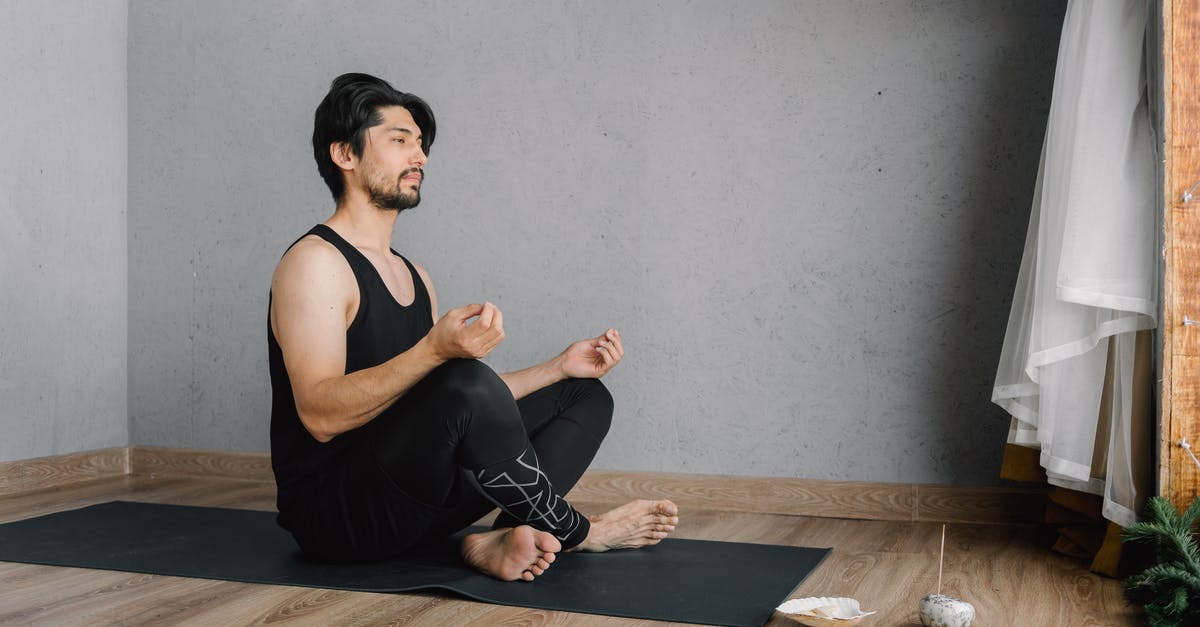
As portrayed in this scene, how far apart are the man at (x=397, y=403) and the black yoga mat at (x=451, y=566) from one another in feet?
0.19

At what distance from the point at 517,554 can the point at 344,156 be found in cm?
90

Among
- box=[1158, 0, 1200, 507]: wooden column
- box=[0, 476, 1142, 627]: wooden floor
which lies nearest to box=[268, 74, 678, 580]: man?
box=[0, 476, 1142, 627]: wooden floor

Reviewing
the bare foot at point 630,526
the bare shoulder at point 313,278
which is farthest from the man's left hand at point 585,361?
the bare shoulder at point 313,278

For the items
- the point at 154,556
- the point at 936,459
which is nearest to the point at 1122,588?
the point at 936,459

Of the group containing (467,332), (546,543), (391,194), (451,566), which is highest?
(391,194)

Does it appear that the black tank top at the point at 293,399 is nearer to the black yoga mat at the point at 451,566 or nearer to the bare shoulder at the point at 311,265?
the bare shoulder at the point at 311,265

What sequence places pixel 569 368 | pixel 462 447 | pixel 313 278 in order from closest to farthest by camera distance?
pixel 462 447 → pixel 313 278 → pixel 569 368

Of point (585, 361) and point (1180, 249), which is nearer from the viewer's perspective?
point (1180, 249)

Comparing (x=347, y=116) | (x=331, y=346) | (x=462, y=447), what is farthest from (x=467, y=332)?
(x=347, y=116)

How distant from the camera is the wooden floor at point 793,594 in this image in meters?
1.76

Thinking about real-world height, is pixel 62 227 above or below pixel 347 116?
below

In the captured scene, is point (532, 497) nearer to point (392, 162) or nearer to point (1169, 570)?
point (392, 162)

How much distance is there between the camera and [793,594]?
1.95 meters

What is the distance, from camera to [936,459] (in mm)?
2914
